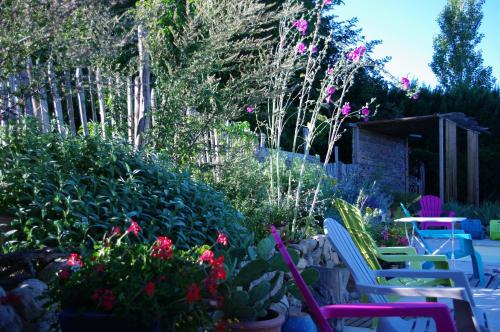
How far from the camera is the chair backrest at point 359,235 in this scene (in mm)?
4258

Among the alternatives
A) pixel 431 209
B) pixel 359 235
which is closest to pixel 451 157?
pixel 431 209

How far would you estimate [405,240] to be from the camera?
22.1ft

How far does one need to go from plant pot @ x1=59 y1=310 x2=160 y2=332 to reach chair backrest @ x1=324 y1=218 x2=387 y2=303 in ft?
5.16

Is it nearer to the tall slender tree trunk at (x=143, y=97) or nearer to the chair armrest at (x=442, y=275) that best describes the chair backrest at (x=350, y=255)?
the chair armrest at (x=442, y=275)

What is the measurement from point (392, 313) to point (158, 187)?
6.65 feet

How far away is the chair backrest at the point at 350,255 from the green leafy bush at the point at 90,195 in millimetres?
667

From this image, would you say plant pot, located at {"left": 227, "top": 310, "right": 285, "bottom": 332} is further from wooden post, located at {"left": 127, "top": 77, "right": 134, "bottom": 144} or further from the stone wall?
the stone wall

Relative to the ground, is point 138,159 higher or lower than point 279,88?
lower

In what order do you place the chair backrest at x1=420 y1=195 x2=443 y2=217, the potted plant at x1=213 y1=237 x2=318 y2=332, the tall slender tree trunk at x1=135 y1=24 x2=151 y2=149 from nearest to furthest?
1. the potted plant at x1=213 y1=237 x2=318 y2=332
2. the tall slender tree trunk at x1=135 y1=24 x2=151 y2=149
3. the chair backrest at x1=420 y1=195 x2=443 y2=217

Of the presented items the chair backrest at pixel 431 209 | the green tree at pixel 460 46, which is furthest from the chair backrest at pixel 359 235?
the green tree at pixel 460 46

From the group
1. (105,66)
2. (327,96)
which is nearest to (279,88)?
(327,96)

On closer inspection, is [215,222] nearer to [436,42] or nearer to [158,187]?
[158,187]

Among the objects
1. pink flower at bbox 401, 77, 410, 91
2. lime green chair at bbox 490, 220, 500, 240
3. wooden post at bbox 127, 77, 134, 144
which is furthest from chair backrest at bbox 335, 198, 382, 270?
lime green chair at bbox 490, 220, 500, 240

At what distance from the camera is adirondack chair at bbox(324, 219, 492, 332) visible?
9.23ft
